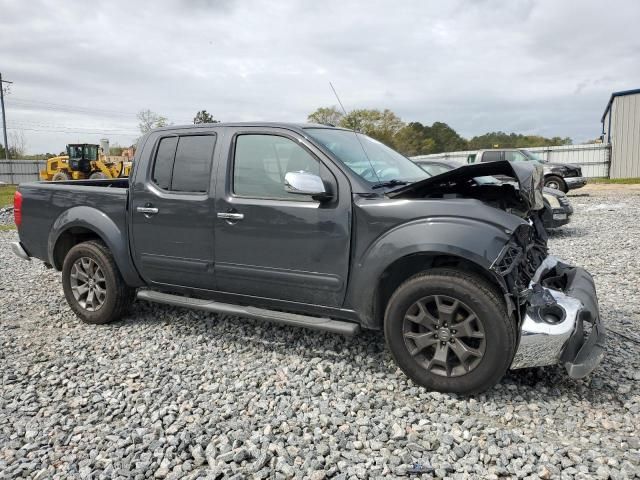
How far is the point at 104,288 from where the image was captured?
4852mm

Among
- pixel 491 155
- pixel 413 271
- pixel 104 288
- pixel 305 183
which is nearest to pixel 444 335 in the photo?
pixel 413 271

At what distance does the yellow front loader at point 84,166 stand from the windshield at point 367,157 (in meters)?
21.2

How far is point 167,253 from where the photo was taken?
4.31 m

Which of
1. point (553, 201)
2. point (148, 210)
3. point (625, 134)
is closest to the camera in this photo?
point (148, 210)

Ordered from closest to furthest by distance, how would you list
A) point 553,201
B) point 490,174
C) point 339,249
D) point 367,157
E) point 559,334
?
point 559,334 → point 490,174 → point 339,249 → point 367,157 → point 553,201

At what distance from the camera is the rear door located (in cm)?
412

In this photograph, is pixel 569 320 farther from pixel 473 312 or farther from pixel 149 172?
pixel 149 172

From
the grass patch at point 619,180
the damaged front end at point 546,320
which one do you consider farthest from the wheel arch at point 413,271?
the grass patch at point 619,180

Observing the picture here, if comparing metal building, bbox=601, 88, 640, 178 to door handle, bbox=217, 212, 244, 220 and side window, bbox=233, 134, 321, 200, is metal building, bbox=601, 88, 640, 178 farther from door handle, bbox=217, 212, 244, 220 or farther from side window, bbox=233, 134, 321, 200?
door handle, bbox=217, 212, 244, 220

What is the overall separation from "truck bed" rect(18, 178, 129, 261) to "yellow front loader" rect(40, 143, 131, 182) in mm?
19354

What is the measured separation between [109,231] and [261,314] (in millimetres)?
1785

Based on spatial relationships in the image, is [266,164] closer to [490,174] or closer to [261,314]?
[261,314]

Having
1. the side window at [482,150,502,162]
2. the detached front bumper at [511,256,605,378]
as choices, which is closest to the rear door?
the detached front bumper at [511,256,605,378]

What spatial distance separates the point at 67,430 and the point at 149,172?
226 centimetres
